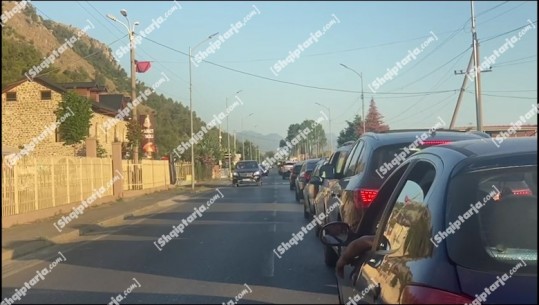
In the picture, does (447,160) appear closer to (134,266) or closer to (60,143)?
(134,266)

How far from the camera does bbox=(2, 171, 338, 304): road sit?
295 inches

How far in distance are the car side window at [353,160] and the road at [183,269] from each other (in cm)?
145

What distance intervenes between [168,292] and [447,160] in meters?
5.04

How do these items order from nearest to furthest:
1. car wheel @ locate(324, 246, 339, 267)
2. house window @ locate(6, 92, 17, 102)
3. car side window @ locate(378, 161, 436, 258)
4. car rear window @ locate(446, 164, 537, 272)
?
car rear window @ locate(446, 164, 537, 272), car side window @ locate(378, 161, 436, 258), car wheel @ locate(324, 246, 339, 267), house window @ locate(6, 92, 17, 102)

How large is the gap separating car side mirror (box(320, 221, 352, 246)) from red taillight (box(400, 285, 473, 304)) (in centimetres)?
195

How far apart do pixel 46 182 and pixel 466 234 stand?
1785 cm

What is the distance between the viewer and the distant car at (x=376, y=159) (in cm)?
723

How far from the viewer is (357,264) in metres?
4.54

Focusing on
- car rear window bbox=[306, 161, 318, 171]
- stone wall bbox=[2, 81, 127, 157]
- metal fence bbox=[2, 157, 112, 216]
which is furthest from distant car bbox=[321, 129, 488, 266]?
stone wall bbox=[2, 81, 127, 157]

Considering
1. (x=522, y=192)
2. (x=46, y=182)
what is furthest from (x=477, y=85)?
(x=522, y=192)

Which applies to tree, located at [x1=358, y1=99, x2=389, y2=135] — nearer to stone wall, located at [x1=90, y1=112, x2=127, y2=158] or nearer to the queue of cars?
stone wall, located at [x1=90, y1=112, x2=127, y2=158]

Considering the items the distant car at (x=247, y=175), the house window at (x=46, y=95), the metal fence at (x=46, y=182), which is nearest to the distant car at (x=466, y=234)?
the metal fence at (x=46, y=182)

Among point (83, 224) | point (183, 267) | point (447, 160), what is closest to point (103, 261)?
point (183, 267)

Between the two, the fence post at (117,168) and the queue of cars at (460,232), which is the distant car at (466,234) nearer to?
the queue of cars at (460,232)
